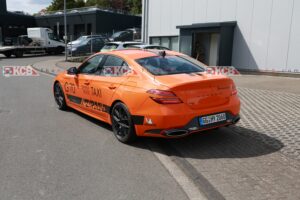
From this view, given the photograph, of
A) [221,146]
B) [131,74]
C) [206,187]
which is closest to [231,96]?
[221,146]

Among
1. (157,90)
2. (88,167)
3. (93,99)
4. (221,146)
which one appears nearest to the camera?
(88,167)

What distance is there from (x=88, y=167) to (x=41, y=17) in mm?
51163

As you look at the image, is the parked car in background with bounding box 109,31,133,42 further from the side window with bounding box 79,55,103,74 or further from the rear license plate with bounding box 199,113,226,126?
the rear license plate with bounding box 199,113,226,126

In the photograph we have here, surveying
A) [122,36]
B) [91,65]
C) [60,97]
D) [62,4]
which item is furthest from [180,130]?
[62,4]

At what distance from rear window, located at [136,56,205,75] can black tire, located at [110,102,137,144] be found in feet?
2.57

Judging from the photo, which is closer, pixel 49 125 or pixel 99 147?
pixel 99 147

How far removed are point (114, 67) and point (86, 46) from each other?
25747mm

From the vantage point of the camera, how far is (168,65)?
5676 mm

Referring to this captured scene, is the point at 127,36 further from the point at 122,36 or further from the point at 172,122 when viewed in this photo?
the point at 172,122

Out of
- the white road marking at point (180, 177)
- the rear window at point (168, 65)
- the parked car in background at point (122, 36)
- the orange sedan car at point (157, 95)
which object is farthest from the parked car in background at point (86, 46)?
the white road marking at point (180, 177)

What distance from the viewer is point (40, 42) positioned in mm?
33094

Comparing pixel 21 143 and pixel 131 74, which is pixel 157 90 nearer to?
pixel 131 74

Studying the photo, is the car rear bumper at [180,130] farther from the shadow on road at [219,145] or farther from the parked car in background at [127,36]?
the parked car in background at [127,36]

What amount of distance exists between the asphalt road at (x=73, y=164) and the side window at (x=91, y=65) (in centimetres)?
107
